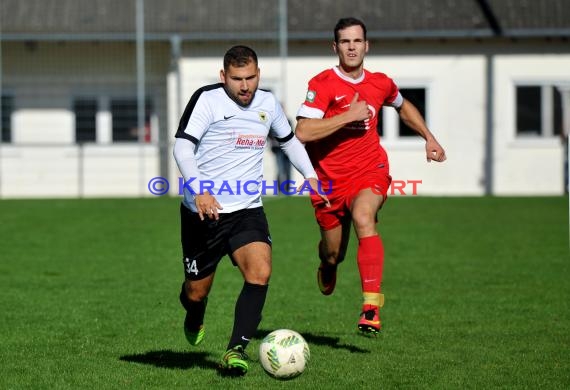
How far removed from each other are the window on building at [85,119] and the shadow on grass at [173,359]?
22846mm

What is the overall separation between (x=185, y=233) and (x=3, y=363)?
1.51 meters

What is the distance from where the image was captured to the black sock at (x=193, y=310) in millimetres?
8188

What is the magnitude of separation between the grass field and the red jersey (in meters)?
1.29

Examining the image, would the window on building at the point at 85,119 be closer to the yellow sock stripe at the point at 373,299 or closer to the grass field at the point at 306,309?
the grass field at the point at 306,309

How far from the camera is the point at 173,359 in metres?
8.23

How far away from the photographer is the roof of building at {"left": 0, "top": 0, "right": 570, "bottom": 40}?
2977 centimetres

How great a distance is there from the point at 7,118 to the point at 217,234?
2448cm

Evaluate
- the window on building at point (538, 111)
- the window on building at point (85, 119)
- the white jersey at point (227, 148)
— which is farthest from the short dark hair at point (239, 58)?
the window on building at point (538, 111)

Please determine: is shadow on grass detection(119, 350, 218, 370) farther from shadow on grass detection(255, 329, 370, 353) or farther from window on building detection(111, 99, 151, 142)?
window on building detection(111, 99, 151, 142)

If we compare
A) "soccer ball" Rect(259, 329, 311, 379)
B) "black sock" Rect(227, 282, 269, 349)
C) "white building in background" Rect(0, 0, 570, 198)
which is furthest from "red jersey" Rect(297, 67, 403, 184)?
"white building in background" Rect(0, 0, 570, 198)

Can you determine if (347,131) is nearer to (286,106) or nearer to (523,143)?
(286,106)

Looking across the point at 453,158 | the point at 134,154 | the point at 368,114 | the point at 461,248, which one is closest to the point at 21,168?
the point at 134,154

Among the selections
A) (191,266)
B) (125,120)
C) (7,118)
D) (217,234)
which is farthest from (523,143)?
(217,234)

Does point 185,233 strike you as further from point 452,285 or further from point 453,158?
point 453,158
